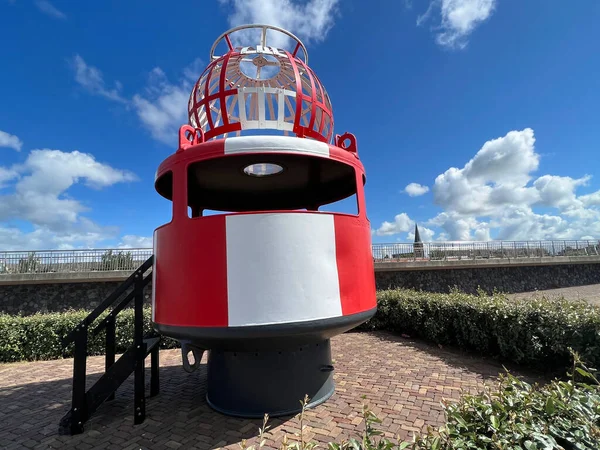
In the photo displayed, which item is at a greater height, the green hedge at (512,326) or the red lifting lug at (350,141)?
the red lifting lug at (350,141)

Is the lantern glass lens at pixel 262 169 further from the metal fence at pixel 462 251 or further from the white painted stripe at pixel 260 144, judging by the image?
the metal fence at pixel 462 251

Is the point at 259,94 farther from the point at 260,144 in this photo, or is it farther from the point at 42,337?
the point at 42,337

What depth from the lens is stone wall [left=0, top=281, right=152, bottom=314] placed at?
503 inches

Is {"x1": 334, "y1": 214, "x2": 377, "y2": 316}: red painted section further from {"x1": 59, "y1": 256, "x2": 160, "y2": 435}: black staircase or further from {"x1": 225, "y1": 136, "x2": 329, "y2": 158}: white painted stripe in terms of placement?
{"x1": 59, "y1": 256, "x2": 160, "y2": 435}: black staircase

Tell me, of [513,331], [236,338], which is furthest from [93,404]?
[513,331]

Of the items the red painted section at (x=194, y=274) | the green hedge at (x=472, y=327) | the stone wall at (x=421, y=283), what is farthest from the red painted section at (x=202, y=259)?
the stone wall at (x=421, y=283)

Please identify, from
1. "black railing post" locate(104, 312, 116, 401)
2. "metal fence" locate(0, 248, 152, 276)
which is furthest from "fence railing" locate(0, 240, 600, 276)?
"black railing post" locate(104, 312, 116, 401)

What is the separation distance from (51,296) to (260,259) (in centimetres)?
1280

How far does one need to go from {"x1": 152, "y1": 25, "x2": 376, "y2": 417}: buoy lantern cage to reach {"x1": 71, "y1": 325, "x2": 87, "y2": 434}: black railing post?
121 centimetres

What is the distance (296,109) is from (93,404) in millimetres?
5549

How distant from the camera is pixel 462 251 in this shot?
20.1 meters

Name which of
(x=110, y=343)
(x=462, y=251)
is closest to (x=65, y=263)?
(x=110, y=343)

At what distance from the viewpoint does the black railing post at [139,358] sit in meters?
5.30

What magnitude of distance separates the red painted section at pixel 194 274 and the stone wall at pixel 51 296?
10.3 meters
